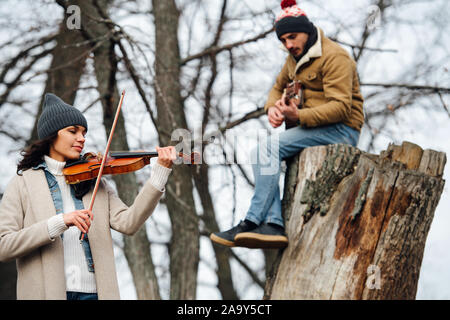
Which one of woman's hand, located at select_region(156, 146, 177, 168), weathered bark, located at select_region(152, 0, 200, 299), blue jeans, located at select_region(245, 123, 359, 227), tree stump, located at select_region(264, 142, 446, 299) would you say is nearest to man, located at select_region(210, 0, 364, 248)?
blue jeans, located at select_region(245, 123, 359, 227)

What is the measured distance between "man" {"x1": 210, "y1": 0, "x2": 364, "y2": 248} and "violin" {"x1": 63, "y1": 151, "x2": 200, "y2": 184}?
0.82 meters

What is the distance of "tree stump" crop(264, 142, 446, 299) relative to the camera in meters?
3.33

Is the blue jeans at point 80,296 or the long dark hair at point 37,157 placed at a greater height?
the long dark hair at point 37,157

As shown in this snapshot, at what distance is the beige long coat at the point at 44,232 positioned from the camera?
2.77 meters

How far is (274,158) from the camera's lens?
12.7 ft

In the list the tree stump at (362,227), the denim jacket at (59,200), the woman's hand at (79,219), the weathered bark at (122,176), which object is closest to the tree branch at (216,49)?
the weathered bark at (122,176)

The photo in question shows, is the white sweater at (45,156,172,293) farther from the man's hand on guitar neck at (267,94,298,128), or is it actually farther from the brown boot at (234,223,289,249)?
the man's hand on guitar neck at (267,94,298,128)

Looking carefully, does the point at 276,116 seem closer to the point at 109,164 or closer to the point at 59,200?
the point at 109,164

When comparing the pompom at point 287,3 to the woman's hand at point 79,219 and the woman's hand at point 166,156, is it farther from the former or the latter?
the woman's hand at point 79,219

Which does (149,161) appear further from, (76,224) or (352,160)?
(352,160)

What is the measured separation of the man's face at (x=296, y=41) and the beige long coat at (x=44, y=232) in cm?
162

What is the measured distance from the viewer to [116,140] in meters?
6.14
